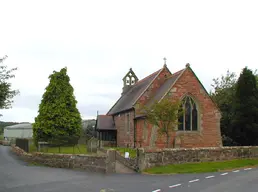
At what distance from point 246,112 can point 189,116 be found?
245 inches

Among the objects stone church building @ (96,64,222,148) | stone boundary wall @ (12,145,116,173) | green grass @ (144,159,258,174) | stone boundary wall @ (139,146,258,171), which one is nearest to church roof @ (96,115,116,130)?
stone church building @ (96,64,222,148)

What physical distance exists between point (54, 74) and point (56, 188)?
26815 millimetres

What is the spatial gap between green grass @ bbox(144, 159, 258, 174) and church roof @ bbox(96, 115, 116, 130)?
20.7 meters

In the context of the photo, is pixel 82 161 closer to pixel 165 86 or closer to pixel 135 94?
pixel 165 86

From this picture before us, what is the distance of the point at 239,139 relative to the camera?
33.1 m

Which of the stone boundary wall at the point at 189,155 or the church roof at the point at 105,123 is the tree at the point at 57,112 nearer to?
the church roof at the point at 105,123

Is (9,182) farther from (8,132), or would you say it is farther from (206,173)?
(8,132)

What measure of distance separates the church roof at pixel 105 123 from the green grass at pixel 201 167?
68.0 feet

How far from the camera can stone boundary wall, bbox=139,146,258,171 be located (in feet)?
66.0

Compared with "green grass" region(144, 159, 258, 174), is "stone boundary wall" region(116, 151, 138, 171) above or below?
above

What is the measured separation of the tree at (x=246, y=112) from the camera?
104 feet

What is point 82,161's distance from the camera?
2112 centimetres

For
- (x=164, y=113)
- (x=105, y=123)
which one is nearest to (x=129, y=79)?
(x=105, y=123)

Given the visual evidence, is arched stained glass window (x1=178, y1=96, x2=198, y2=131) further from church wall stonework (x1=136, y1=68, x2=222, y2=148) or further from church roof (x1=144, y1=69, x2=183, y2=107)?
church roof (x1=144, y1=69, x2=183, y2=107)
